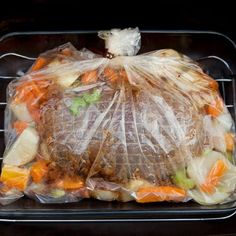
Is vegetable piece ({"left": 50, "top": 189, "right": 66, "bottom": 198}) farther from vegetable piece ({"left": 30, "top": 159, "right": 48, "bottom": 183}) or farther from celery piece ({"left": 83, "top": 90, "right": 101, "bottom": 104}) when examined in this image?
celery piece ({"left": 83, "top": 90, "right": 101, "bottom": 104})

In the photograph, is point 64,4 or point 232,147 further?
point 64,4

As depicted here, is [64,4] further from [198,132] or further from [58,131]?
[198,132]

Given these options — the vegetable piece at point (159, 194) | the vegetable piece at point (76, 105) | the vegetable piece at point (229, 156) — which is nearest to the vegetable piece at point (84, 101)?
the vegetable piece at point (76, 105)

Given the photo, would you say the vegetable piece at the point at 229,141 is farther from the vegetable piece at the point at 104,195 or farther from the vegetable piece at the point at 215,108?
the vegetable piece at the point at 104,195

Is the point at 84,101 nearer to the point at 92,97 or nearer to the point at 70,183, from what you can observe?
the point at 92,97
